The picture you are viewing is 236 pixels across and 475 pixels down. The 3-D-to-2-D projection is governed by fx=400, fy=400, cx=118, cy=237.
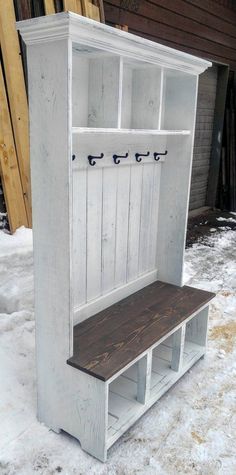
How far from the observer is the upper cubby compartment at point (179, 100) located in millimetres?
2094

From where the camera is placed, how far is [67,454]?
5.24ft

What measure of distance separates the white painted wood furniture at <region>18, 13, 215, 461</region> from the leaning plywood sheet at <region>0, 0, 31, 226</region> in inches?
36.9

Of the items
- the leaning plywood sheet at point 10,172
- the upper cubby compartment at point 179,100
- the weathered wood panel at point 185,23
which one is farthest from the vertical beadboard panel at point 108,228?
the weathered wood panel at point 185,23

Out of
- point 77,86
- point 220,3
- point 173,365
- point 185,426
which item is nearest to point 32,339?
point 173,365

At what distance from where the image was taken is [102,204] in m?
1.89

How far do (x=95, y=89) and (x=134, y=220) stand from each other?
0.74m

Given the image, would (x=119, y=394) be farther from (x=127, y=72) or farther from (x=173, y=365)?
(x=127, y=72)

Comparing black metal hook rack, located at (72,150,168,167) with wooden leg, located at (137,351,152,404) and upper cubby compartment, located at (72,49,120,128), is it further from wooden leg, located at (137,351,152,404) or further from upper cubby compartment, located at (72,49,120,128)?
wooden leg, located at (137,351,152,404)

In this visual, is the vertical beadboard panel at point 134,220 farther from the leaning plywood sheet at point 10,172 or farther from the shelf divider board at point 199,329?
the leaning plywood sheet at point 10,172

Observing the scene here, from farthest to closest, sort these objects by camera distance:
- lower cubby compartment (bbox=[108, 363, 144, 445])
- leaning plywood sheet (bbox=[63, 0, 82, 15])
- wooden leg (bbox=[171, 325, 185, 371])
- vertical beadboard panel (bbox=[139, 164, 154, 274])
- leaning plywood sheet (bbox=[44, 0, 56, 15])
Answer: leaning plywood sheet (bbox=[63, 0, 82, 15]) < leaning plywood sheet (bbox=[44, 0, 56, 15]) < vertical beadboard panel (bbox=[139, 164, 154, 274]) < wooden leg (bbox=[171, 325, 185, 371]) < lower cubby compartment (bbox=[108, 363, 144, 445])

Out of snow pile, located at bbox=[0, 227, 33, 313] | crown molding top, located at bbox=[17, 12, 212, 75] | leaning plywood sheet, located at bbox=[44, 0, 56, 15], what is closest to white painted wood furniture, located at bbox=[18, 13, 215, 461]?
crown molding top, located at bbox=[17, 12, 212, 75]

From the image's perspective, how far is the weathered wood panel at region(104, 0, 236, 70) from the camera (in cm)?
381

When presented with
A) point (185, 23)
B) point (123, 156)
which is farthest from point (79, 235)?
point (185, 23)

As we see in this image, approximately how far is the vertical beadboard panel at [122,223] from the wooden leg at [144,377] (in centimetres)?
48
